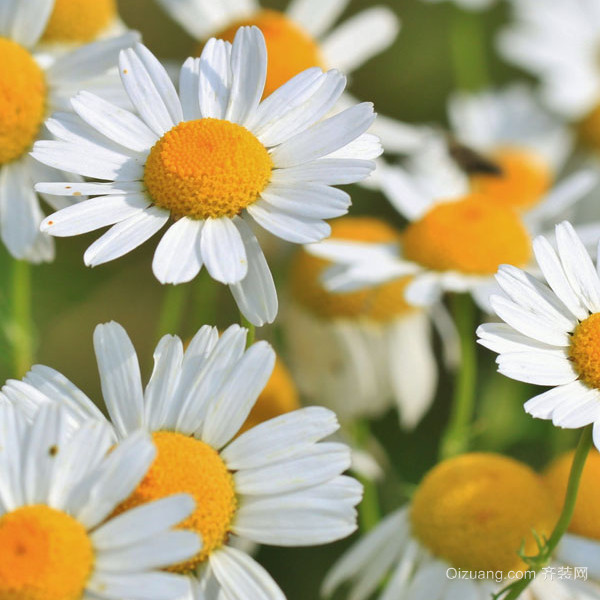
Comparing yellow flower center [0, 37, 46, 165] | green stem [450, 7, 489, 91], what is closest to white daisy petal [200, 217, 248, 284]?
yellow flower center [0, 37, 46, 165]

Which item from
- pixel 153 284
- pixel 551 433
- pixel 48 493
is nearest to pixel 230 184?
pixel 48 493

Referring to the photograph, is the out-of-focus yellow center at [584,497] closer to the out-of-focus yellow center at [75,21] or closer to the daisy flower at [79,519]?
the daisy flower at [79,519]

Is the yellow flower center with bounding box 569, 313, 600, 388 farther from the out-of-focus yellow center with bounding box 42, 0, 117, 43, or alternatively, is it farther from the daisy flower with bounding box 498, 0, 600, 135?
the daisy flower with bounding box 498, 0, 600, 135

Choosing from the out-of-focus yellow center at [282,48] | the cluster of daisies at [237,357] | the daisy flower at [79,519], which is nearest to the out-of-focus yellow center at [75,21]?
the cluster of daisies at [237,357]

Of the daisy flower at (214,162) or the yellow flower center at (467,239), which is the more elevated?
the daisy flower at (214,162)

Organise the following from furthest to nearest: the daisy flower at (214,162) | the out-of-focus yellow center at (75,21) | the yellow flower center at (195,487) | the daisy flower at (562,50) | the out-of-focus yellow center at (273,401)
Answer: the daisy flower at (562,50) < the out-of-focus yellow center at (75,21) < the out-of-focus yellow center at (273,401) < the daisy flower at (214,162) < the yellow flower center at (195,487)

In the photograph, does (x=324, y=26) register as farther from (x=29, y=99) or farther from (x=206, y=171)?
(x=206, y=171)
